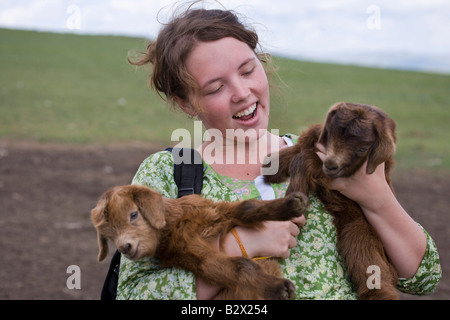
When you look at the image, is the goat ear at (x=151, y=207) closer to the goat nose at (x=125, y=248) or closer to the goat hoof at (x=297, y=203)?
the goat nose at (x=125, y=248)

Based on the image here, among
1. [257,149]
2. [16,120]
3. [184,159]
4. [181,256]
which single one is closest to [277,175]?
[257,149]

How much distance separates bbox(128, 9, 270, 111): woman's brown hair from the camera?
3184mm

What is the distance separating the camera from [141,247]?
2.48 meters

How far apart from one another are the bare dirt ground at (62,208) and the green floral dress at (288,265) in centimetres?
389

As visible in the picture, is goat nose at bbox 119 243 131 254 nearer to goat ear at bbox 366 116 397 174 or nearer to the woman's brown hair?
the woman's brown hair

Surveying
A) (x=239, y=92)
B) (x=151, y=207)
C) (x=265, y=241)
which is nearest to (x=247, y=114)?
(x=239, y=92)

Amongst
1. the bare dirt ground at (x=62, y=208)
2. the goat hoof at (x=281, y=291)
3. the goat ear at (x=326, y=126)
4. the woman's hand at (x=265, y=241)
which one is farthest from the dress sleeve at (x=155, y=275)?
the bare dirt ground at (x=62, y=208)

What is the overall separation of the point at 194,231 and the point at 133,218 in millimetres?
299

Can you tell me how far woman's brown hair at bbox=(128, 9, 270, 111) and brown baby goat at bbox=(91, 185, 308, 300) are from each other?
86 centimetres

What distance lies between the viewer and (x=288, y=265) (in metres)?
2.77

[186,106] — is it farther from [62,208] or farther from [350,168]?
[62,208]

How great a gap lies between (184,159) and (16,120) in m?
13.5

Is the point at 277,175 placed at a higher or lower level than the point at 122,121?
lower
